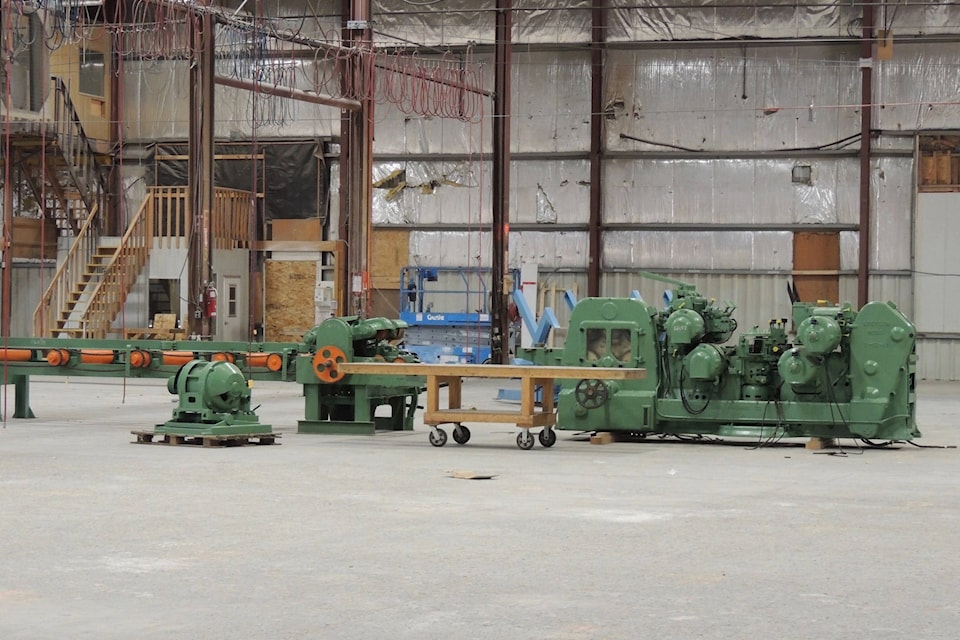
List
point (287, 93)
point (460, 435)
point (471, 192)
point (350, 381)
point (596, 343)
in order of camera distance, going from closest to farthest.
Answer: point (460, 435) < point (596, 343) < point (350, 381) < point (287, 93) < point (471, 192)

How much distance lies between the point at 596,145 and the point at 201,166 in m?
10.8

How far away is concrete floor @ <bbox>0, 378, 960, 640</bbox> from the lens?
279 inches

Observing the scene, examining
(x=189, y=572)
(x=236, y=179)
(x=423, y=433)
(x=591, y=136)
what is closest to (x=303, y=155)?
(x=236, y=179)

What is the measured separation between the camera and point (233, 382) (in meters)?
15.8

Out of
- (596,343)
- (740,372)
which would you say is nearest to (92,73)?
(596,343)

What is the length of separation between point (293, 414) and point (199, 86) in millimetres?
6867

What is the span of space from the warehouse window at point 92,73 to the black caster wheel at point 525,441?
22.6 m

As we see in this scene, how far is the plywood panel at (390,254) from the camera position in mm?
34812

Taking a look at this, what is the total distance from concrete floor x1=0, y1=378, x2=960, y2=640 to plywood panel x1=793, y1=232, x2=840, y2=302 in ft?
55.1

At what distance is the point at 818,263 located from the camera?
32406 mm

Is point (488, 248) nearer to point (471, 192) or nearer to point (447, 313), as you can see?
point (471, 192)

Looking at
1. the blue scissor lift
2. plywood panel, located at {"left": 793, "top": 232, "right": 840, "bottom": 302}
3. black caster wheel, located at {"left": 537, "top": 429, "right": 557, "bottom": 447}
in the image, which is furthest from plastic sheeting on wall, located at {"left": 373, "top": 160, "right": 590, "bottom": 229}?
black caster wheel, located at {"left": 537, "top": 429, "right": 557, "bottom": 447}

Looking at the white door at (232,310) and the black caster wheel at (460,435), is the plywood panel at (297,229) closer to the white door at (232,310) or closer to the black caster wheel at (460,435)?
the white door at (232,310)

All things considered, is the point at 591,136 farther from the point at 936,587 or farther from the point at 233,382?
the point at 936,587
